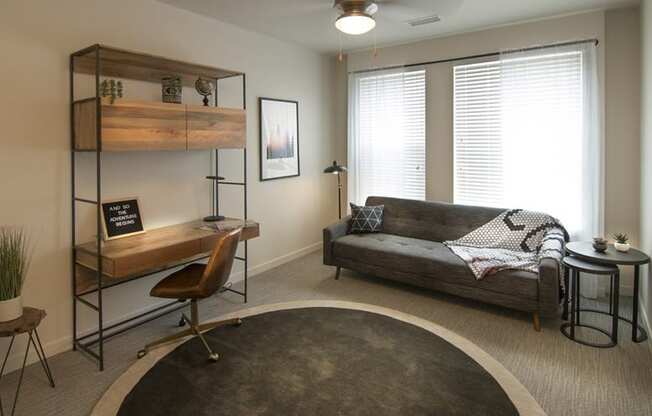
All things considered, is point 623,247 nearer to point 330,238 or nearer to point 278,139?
point 330,238

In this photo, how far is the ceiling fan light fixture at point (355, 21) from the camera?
3.25 metres

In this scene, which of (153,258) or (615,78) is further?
(615,78)

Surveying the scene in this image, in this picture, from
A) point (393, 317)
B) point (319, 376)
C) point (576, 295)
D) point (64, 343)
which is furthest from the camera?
point (393, 317)

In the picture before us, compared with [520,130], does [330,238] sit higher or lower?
lower

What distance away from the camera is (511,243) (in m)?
3.91

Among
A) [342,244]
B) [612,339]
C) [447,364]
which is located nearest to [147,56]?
[342,244]

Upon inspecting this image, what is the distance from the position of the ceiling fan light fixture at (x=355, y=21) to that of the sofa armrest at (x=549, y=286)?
234 centimetres

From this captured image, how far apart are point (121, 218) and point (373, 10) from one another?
2.59 metres

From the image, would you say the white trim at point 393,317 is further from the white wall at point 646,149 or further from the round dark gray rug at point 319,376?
the white wall at point 646,149

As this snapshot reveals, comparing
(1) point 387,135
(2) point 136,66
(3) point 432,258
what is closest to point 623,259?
(3) point 432,258

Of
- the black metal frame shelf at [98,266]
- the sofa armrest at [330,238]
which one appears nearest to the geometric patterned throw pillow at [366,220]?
the sofa armrest at [330,238]

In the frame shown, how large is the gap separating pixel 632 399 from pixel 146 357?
9.92 ft

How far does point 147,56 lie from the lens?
2.85 m

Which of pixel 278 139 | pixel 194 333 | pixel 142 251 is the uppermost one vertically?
pixel 278 139
